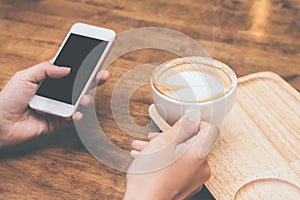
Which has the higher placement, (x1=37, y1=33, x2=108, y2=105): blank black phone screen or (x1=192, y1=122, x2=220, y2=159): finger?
(x1=37, y1=33, x2=108, y2=105): blank black phone screen

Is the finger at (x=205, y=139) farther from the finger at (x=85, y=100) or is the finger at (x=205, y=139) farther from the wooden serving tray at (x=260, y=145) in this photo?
the finger at (x=85, y=100)

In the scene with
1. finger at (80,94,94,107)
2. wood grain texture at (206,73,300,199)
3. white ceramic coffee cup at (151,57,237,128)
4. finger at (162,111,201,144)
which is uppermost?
white ceramic coffee cup at (151,57,237,128)

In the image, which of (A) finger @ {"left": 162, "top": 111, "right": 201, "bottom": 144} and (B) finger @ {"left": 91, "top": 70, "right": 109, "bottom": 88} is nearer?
(A) finger @ {"left": 162, "top": 111, "right": 201, "bottom": 144}

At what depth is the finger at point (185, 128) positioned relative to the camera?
797 millimetres

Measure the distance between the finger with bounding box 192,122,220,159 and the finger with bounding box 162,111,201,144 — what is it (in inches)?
0.5

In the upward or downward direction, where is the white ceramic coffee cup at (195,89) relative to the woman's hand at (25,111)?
upward

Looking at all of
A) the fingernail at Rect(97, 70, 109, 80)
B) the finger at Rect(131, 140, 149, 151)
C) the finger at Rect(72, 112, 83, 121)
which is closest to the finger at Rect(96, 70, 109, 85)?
the fingernail at Rect(97, 70, 109, 80)

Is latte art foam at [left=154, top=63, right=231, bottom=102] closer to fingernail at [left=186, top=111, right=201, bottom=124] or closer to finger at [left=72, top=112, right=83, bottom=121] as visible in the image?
fingernail at [left=186, top=111, right=201, bottom=124]

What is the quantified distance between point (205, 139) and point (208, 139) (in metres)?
0.01

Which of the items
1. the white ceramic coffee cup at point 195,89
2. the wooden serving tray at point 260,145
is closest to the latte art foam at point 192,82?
the white ceramic coffee cup at point 195,89

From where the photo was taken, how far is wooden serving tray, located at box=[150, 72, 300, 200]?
0.80 metres

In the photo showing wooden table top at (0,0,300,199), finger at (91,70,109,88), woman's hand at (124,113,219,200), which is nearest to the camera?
woman's hand at (124,113,219,200)

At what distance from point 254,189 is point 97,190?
261mm

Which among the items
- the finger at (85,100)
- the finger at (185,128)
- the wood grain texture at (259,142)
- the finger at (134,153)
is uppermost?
the finger at (185,128)
